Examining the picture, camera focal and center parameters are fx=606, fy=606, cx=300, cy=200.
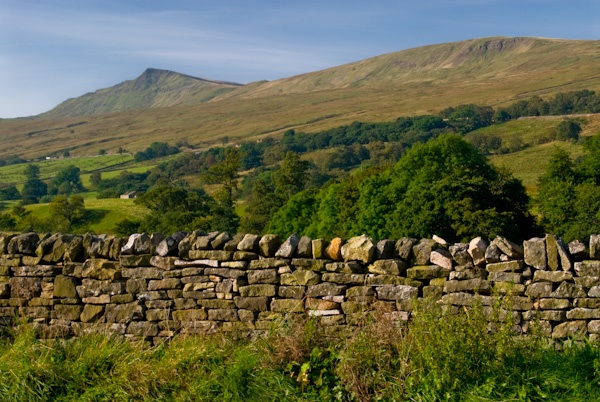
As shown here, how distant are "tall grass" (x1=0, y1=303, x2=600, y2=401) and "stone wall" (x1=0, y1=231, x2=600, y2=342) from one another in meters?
0.40

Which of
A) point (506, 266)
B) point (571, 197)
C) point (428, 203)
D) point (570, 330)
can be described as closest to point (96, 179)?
point (428, 203)

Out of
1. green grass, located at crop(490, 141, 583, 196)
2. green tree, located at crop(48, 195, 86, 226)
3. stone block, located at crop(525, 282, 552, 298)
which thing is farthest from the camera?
green grass, located at crop(490, 141, 583, 196)

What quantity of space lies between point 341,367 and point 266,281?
188 cm

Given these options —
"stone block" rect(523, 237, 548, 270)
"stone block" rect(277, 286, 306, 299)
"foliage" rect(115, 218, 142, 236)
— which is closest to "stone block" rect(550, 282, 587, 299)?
"stone block" rect(523, 237, 548, 270)

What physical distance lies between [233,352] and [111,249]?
239cm

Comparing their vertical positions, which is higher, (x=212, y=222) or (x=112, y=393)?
(x=112, y=393)

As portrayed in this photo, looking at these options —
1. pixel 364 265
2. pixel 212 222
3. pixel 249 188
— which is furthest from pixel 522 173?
pixel 364 265

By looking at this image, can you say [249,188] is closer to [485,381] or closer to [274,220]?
[274,220]

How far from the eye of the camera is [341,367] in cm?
570

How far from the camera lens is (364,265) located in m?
7.08

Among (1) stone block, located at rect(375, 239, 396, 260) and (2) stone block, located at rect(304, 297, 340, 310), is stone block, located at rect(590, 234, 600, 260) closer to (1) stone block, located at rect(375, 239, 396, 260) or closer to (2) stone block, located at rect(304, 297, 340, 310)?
(1) stone block, located at rect(375, 239, 396, 260)

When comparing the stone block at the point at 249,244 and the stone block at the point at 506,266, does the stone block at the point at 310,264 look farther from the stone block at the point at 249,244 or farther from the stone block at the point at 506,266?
the stone block at the point at 506,266

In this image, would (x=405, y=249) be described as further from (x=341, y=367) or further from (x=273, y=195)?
(x=273, y=195)

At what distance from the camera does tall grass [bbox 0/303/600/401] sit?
5348 mm
